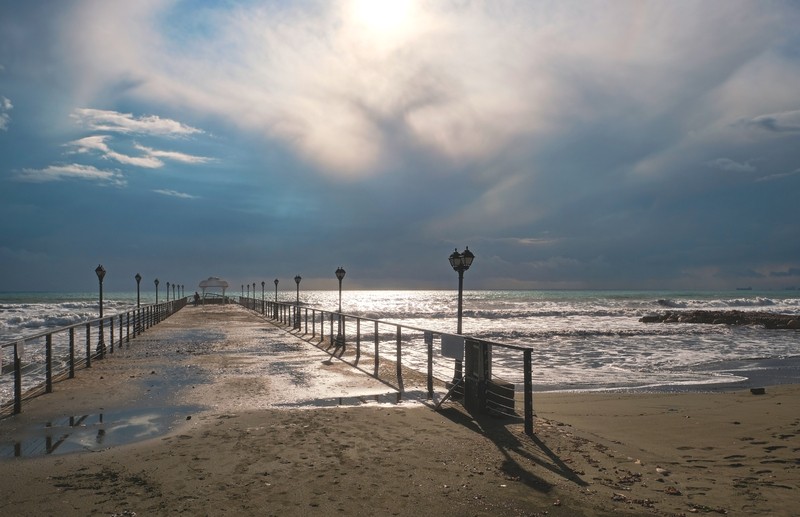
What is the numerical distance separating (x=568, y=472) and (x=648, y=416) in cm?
428

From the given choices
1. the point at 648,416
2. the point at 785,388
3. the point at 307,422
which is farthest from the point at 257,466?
the point at 785,388

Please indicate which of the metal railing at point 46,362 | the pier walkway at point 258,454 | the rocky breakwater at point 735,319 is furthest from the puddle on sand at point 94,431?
the rocky breakwater at point 735,319

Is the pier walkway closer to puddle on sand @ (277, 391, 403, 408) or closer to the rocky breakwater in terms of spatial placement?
puddle on sand @ (277, 391, 403, 408)

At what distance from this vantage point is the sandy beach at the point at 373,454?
4.48m

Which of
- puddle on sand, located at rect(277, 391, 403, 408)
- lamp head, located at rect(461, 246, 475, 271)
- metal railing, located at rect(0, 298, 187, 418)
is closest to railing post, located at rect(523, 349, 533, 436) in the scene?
puddle on sand, located at rect(277, 391, 403, 408)


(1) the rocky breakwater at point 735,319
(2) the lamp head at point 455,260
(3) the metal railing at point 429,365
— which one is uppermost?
(2) the lamp head at point 455,260

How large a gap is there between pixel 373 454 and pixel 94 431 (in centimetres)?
371

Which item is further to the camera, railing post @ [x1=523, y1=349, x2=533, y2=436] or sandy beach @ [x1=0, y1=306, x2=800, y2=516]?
railing post @ [x1=523, y1=349, x2=533, y2=436]

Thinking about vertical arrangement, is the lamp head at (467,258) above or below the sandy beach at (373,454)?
above

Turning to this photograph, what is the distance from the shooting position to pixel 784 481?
5.38 meters

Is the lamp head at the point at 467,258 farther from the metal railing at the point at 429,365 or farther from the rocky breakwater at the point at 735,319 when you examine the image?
the rocky breakwater at the point at 735,319

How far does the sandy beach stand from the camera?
14.7 ft

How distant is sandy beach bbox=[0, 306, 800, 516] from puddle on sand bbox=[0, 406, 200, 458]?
0.10ft

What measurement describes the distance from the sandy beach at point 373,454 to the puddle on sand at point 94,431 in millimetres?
30
